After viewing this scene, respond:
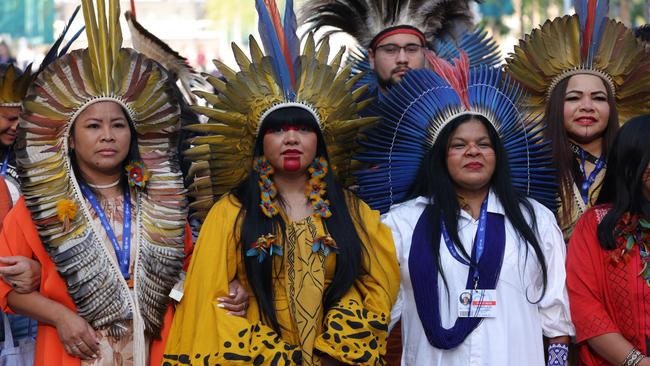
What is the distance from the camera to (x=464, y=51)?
5863 millimetres

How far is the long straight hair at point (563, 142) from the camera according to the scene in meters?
4.51

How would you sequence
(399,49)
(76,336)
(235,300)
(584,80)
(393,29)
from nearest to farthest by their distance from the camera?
(235,300), (76,336), (584,80), (399,49), (393,29)

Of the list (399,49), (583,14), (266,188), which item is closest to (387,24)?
(399,49)

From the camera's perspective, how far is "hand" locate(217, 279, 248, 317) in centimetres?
378

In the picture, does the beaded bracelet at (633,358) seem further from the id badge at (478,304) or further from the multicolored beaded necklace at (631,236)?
the id badge at (478,304)

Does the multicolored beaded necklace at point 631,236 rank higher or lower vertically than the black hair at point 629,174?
lower

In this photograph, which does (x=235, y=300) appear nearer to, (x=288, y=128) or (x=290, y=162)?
(x=290, y=162)

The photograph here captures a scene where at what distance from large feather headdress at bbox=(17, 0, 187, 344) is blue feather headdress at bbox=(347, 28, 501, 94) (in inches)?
71.5

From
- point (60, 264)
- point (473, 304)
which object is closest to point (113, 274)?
point (60, 264)

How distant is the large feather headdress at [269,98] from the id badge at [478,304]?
2.76 feet

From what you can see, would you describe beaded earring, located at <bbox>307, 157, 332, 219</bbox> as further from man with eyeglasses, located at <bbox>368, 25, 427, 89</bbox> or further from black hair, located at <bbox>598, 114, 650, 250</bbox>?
man with eyeglasses, located at <bbox>368, 25, 427, 89</bbox>

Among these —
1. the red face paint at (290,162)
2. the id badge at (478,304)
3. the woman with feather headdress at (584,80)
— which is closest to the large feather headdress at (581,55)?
the woman with feather headdress at (584,80)

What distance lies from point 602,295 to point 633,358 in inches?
11.3

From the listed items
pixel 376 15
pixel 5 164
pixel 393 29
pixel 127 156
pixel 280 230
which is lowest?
pixel 280 230
